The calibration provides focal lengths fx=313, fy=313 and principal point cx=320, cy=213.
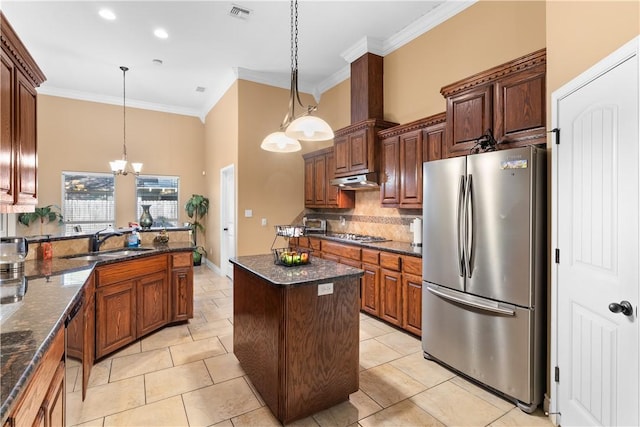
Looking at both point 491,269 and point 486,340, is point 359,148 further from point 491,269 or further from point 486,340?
point 486,340

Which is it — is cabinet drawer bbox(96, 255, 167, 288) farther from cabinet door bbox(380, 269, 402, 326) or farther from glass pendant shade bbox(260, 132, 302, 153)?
cabinet door bbox(380, 269, 402, 326)

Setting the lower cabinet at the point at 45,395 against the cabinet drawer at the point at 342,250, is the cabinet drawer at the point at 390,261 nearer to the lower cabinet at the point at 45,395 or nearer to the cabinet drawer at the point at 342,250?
the cabinet drawer at the point at 342,250

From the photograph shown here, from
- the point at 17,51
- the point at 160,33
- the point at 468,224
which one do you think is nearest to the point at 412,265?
the point at 468,224

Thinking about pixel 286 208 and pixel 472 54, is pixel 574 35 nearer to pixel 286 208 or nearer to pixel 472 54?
pixel 472 54

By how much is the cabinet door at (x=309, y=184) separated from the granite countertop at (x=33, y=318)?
3.56m

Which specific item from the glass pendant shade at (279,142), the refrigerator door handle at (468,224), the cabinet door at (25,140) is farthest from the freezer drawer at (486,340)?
the cabinet door at (25,140)

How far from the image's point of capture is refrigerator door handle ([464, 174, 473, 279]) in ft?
8.05

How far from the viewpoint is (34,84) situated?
2273 mm

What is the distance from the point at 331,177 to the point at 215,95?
128 inches

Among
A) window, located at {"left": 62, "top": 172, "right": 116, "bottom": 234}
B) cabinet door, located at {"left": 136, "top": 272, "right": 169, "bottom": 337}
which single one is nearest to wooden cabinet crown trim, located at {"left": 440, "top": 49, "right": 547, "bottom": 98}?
cabinet door, located at {"left": 136, "top": 272, "right": 169, "bottom": 337}

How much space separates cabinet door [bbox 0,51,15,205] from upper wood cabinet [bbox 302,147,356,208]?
12.4 ft

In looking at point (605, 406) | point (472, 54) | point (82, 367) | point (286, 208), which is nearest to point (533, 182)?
point (605, 406)

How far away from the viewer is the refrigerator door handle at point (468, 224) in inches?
96.7

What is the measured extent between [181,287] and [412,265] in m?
2.64
